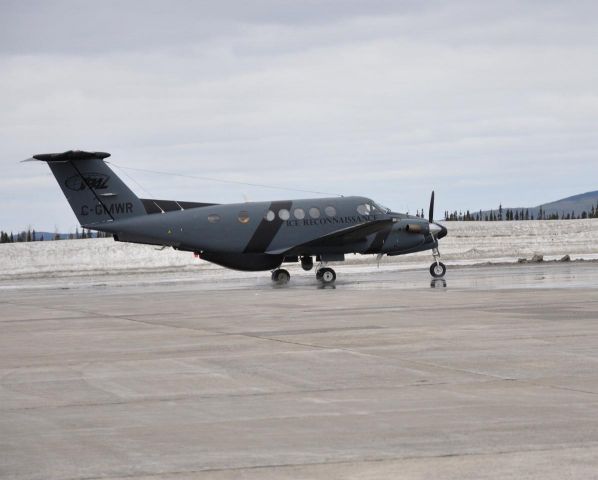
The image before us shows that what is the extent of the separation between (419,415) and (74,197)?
1152 inches

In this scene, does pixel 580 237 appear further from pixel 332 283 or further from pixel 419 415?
pixel 419 415

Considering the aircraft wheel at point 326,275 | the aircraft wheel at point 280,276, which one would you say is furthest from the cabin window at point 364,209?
the aircraft wheel at point 280,276

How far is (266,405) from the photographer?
10.3m

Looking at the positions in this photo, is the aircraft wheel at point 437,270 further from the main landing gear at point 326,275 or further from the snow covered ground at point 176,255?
the snow covered ground at point 176,255

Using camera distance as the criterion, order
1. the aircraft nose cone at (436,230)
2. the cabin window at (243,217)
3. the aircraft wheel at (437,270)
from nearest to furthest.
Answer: the aircraft wheel at (437,270)
the cabin window at (243,217)
the aircraft nose cone at (436,230)

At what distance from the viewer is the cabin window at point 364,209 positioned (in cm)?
3881

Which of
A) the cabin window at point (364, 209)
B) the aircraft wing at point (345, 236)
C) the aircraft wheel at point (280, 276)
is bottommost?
the aircraft wheel at point (280, 276)

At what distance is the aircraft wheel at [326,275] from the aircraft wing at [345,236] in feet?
4.61

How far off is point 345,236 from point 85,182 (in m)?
9.38

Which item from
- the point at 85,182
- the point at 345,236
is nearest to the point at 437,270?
the point at 345,236

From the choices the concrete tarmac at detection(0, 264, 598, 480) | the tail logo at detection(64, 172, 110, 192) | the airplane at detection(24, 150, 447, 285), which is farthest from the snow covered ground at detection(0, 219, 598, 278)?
the concrete tarmac at detection(0, 264, 598, 480)

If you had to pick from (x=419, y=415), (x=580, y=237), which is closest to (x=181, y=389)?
(x=419, y=415)

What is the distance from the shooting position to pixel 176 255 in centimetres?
5416

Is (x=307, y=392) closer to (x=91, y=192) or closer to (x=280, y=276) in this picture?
(x=280, y=276)
